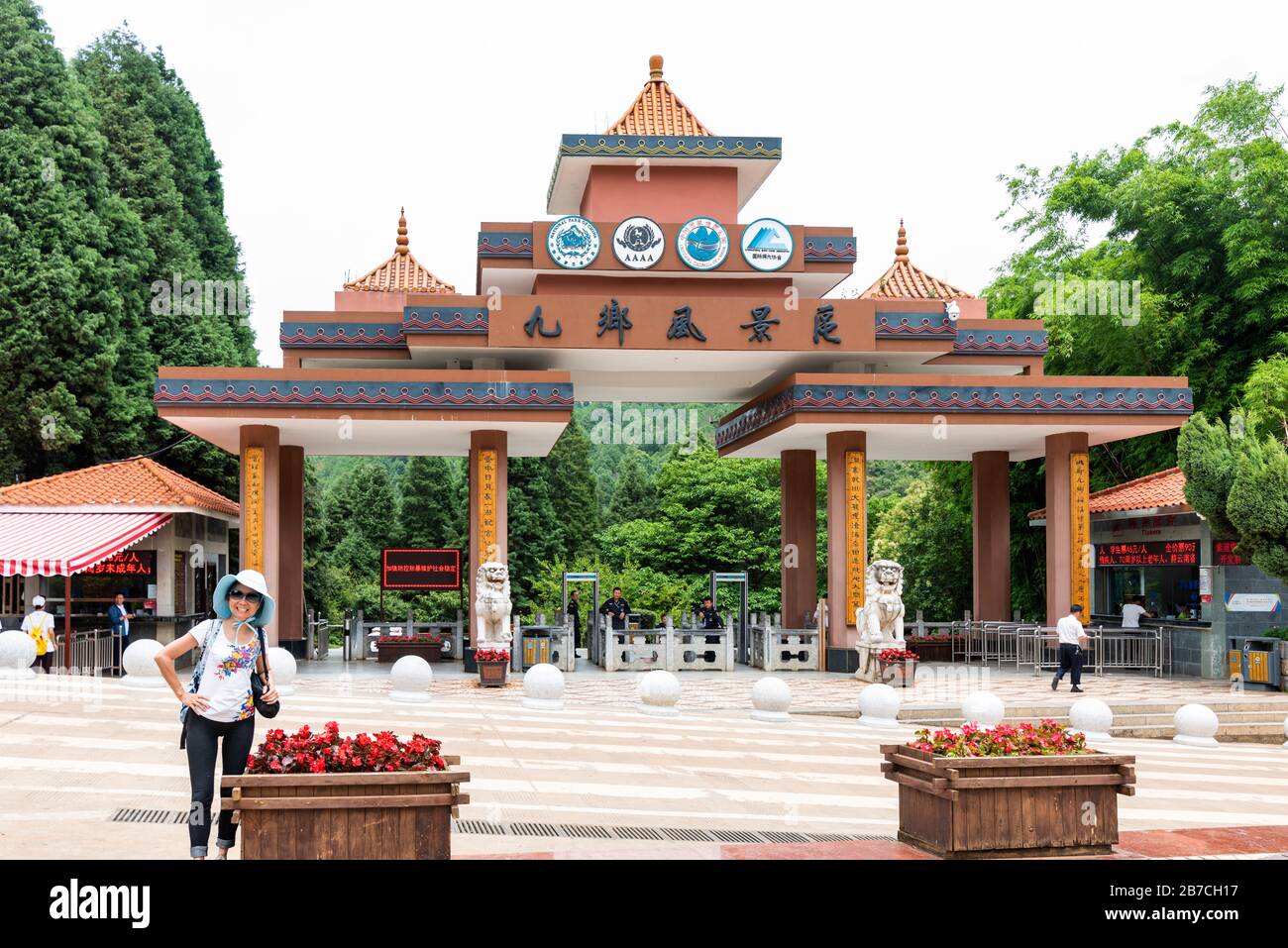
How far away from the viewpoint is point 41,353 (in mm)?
30312

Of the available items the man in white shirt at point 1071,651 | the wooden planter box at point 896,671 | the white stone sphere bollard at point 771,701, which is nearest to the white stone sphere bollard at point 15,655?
the white stone sphere bollard at point 771,701

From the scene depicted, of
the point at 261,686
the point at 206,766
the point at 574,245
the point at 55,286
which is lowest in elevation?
the point at 206,766

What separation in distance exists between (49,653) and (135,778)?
1131 cm

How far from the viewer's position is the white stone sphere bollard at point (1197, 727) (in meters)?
15.9

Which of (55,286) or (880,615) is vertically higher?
(55,286)

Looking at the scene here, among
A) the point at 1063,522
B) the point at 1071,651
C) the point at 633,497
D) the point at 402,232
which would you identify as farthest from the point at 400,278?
the point at 633,497

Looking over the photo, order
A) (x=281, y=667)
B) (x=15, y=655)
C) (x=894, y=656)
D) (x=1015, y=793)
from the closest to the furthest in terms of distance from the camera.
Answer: (x=1015, y=793) < (x=281, y=667) < (x=15, y=655) < (x=894, y=656)

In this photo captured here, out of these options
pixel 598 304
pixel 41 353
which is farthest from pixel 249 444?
pixel 41 353

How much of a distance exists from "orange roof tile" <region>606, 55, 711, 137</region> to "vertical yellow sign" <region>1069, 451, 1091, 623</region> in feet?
34.3

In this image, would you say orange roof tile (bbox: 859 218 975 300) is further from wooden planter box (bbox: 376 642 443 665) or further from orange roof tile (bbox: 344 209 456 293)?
wooden planter box (bbox: 376 642 443 665)

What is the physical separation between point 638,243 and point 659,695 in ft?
33.2

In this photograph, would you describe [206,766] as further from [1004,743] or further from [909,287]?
[909,287]

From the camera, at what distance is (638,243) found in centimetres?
2392

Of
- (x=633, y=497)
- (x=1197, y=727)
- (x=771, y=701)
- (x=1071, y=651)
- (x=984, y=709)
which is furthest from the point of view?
(x=633, y=497)
